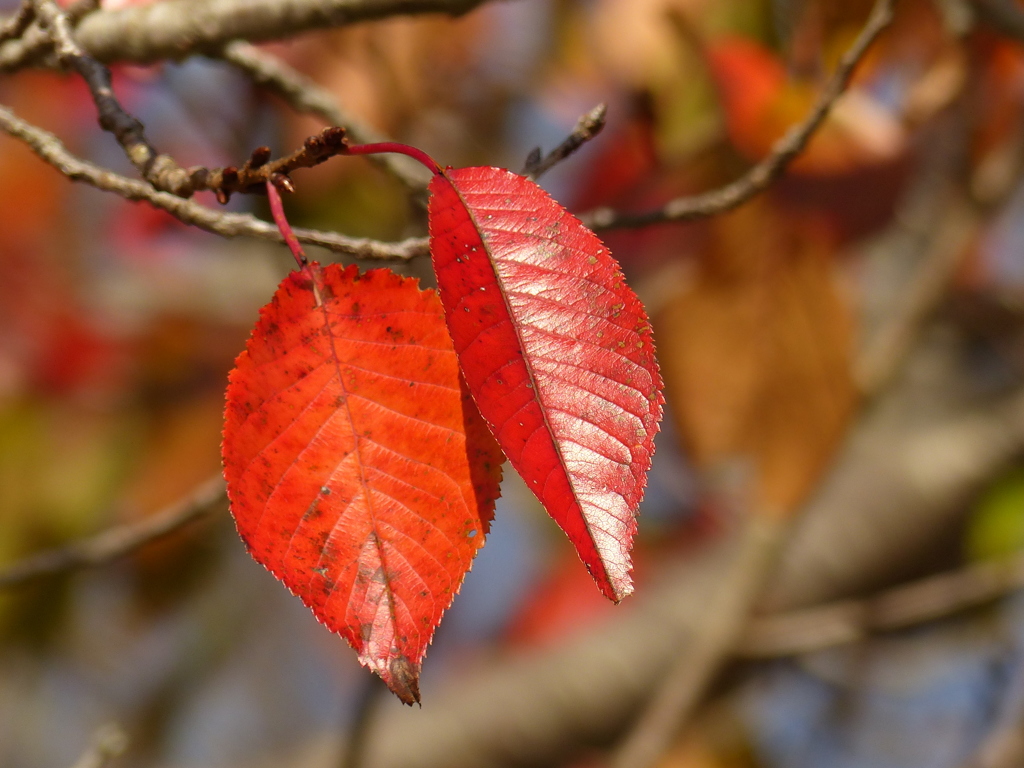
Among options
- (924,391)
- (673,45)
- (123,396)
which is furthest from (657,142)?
(123,396)

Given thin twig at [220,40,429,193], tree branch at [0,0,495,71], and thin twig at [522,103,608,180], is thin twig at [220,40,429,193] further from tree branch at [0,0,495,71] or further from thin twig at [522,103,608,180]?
thin twig at [522,103,608,180]

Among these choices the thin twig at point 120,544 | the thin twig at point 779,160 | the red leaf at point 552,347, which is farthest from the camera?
the thin twig at point 120,544

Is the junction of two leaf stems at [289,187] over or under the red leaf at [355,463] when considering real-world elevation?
over

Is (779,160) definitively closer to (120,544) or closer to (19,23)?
(19,23)

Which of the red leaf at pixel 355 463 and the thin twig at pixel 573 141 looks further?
the thin twig at pixel 573 141

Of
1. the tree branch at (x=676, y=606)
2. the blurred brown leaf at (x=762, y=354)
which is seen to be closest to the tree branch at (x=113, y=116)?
the blurred brown leaf at (x=762, y=354)

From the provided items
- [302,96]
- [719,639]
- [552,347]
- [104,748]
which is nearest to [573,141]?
[552,347]

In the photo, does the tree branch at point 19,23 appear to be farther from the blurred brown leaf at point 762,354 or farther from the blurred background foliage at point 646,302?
the blurred brown leaf at point 762,354
